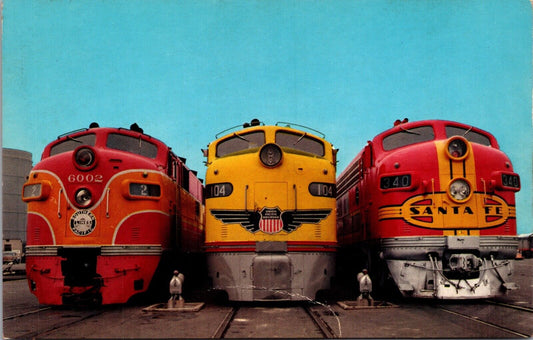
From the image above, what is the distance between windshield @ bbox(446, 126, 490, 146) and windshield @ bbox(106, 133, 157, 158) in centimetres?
649

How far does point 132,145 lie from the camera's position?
10383 mm

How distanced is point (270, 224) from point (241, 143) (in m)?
2.13

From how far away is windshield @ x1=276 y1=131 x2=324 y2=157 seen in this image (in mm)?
10219

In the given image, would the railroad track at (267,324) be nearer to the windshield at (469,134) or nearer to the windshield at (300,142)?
the windshield at (300,142)

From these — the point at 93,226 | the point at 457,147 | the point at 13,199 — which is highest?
the point at 457,147

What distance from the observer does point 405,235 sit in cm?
914

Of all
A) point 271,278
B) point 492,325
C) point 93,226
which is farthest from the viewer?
point 93,226

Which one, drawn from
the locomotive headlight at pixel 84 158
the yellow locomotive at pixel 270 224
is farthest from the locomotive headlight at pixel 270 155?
the locomotive headlight at pixel 84 158

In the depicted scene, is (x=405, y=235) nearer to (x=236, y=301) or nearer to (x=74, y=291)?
(x=236, y=301)

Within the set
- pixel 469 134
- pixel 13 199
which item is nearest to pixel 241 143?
pixel 469 134

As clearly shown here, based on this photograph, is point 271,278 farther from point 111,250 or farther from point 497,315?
point 497,315

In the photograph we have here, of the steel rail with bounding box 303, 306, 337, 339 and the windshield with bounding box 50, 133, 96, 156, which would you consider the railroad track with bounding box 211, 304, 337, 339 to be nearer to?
the steel rail with bounding box 303, 306, 337, 339

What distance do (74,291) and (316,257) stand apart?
4597 millimetres

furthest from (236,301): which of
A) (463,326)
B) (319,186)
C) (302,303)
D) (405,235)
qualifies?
(463,326)
